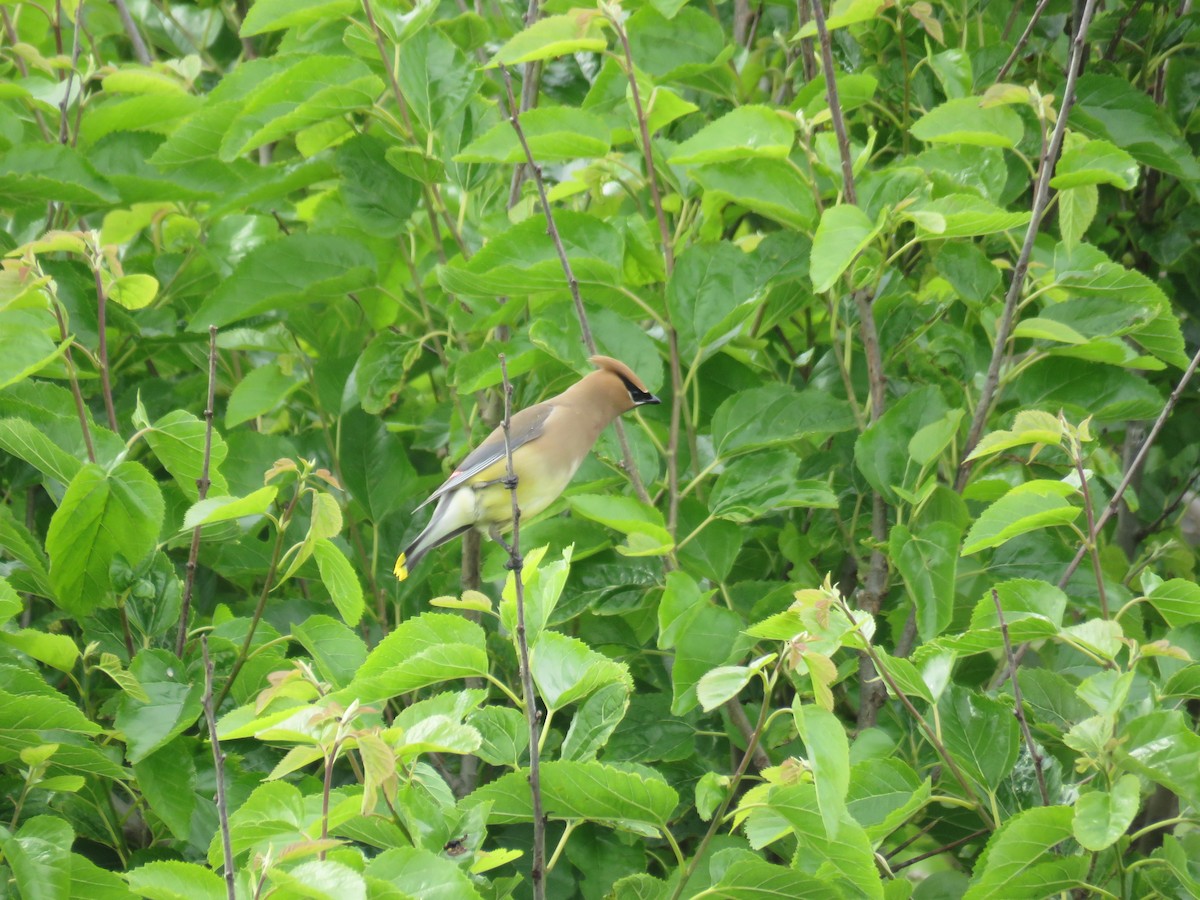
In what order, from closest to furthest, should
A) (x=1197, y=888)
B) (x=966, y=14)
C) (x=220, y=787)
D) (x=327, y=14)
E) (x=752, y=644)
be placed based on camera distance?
(x=220, y=787) → (x=1197, y=888) → (x=752, y=644) → (x=327, y=14) → (x=966, y=14)

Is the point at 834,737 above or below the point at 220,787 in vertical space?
below

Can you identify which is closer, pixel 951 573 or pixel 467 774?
pixel 951 573

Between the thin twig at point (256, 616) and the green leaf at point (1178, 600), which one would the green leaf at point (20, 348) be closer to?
the thin twig at point (256, 616)

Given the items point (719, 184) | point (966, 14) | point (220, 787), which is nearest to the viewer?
point (220, 787)

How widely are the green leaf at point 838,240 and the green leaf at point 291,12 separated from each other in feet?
4.42

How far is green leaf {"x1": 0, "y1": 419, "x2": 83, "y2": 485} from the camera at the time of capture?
10.1ft

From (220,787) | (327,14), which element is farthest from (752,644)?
(327,14)

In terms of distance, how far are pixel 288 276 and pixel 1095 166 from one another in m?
1.95

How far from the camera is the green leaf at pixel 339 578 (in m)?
2.94

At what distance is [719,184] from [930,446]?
747 mm

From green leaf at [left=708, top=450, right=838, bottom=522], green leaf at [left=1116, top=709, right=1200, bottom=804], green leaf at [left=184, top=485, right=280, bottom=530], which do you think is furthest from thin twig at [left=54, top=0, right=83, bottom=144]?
green leaf at [left=1116, top=709, right=1200, bottom=804]

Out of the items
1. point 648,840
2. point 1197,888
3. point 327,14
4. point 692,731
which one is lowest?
point 648,840

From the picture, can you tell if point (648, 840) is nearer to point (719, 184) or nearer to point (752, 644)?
point (752, 644)

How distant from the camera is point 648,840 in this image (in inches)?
143
